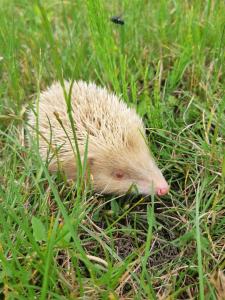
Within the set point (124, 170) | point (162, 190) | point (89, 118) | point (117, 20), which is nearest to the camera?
point (162, 190)

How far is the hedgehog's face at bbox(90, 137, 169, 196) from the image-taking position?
2.35 m

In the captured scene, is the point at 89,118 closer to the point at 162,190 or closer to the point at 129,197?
the point at 129,197

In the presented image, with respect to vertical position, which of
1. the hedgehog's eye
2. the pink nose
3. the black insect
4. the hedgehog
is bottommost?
the pink nose

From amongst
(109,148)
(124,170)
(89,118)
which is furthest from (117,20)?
(124,170)

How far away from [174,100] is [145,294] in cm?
138

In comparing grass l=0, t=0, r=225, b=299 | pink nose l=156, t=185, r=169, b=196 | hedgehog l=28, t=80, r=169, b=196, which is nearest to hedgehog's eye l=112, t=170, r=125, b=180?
hedgehog l=28, t=80, r=169, b=196

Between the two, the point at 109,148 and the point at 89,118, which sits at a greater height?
the point at 89,118

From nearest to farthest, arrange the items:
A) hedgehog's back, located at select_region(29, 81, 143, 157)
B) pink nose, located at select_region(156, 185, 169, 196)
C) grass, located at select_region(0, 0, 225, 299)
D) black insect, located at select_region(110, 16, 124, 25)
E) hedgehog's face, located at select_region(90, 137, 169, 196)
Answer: grass, located at select_region(0, 0, 225, 299)
pink nose, located at select_region(156, 185, 169, 196)
hedgehog's face, located at select_region(90, 137, 169, 196)
hedgehog's back, located at select_region(29, 81, 143, 157)
black insect, located at select_region(110, 16, 124, 25)

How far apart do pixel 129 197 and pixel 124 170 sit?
0.16 m

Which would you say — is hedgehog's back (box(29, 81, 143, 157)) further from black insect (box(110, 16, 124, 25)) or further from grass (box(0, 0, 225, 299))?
black insect (box(110, 16, 124, 25))

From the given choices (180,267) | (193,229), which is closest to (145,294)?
(180,267)

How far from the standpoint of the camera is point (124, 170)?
243cm

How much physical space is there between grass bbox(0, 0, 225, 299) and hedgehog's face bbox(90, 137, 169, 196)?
0.27 ft

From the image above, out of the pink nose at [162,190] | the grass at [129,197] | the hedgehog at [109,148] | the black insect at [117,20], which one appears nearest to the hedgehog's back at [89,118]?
the hedgehog at [109,148]
